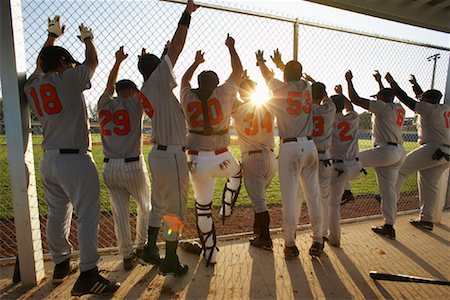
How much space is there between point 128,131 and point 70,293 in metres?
1.74

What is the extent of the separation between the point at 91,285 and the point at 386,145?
14.5 ft

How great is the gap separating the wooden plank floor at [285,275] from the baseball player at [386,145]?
0.55m

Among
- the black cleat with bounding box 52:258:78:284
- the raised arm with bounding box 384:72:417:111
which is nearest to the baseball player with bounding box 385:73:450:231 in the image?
the raised arm with bounding box 384:72:417:111

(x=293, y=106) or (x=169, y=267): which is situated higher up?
(x=293, y=106)

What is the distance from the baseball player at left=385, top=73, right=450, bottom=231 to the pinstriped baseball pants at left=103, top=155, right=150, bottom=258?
4.13 meters

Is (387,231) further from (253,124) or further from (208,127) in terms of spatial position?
(208,127)

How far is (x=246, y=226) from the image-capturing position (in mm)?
5422

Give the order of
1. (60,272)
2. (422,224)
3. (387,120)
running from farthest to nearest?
1. (422,224)
2. (387,120)
3. (60,272)

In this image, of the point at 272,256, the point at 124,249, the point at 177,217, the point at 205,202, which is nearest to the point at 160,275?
the point at 124,249

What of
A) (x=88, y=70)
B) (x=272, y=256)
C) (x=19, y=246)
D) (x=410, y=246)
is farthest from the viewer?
(x=410, y=246)

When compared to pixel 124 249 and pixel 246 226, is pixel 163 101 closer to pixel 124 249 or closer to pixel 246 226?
pixel 124 249

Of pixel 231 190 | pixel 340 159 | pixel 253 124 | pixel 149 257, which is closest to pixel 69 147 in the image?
pixel 149 257

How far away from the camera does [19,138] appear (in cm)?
288

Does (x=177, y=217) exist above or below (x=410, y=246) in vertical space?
above
